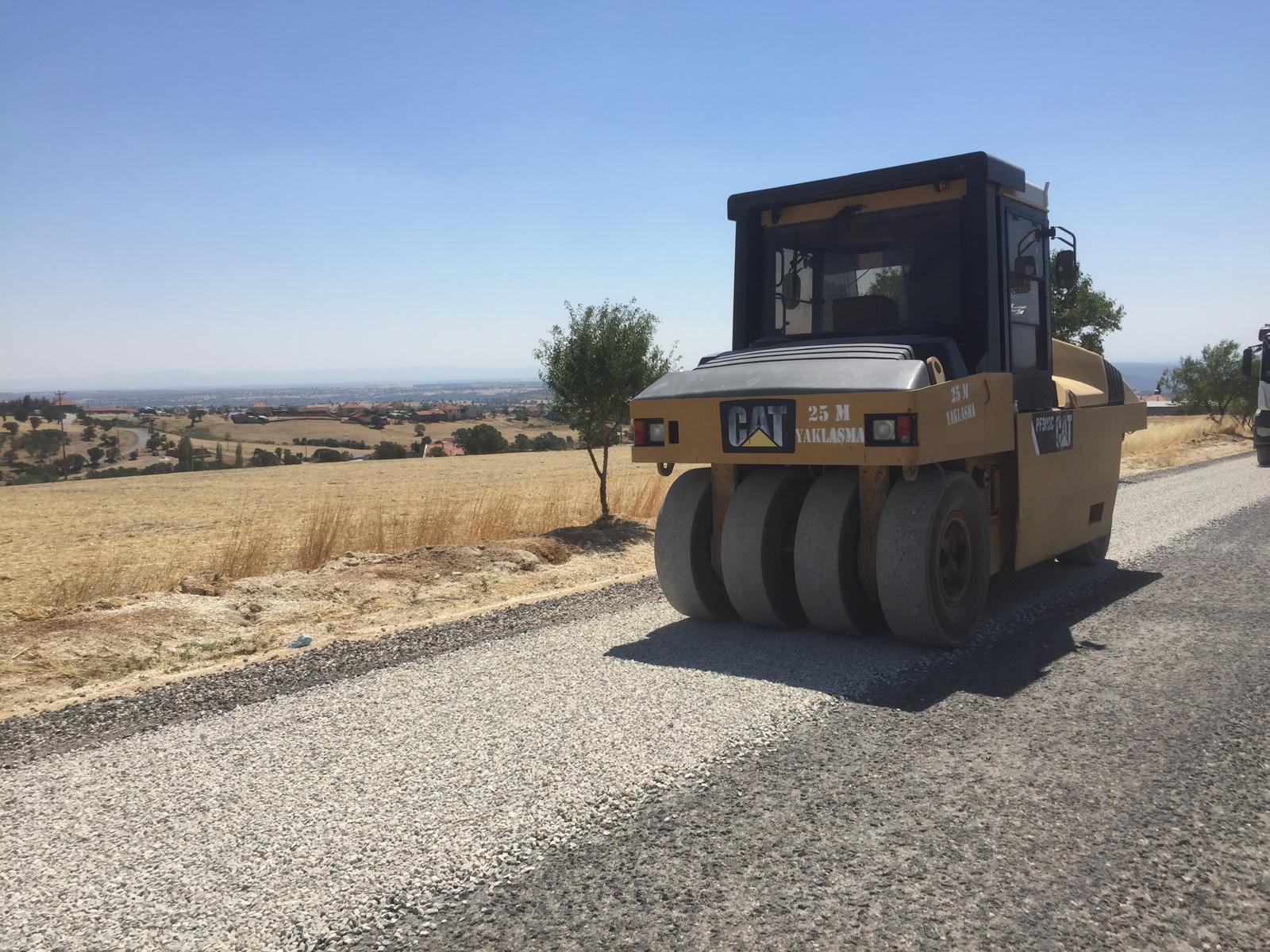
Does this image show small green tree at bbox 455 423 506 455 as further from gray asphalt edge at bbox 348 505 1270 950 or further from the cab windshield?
gray asphalt edge at bbox 348 505 1270 950

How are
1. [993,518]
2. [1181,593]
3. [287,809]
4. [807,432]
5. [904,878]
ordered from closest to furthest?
[904,878] < [287,809] < [807,432] < [993,518] < [1181,593]

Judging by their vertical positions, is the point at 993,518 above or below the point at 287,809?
above

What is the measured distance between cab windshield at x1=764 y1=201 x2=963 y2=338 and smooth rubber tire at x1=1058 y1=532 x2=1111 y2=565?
3.27 metres

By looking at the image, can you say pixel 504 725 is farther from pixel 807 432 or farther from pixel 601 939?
pixel 807 432

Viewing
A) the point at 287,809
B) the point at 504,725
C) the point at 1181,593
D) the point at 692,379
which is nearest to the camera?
the point at 287,809

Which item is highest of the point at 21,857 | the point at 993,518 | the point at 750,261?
the point at 750,261

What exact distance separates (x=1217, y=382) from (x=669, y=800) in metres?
43.1

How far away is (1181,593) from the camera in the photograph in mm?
7805

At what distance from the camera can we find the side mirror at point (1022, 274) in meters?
7.30

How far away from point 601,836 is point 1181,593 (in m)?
6.23

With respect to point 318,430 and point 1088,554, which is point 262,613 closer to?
point 1088,554

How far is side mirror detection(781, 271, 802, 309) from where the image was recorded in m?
7.71

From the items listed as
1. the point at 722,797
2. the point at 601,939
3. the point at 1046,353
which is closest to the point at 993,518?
the point at 1046,353

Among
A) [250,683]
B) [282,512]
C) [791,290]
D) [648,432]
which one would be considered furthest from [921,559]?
[282,512]
